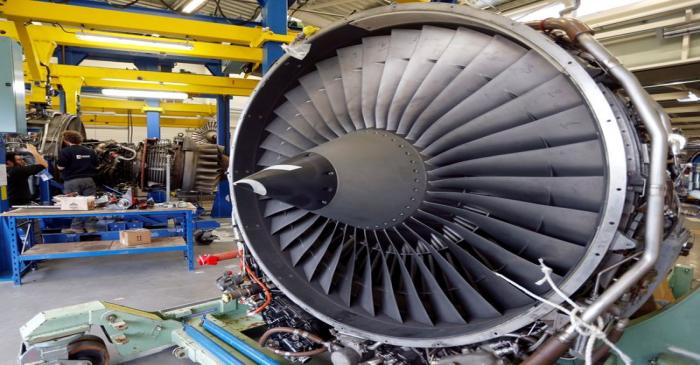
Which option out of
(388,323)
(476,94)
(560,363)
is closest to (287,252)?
(388,323)

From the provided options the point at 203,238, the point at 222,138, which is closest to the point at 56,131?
the point at 203,238

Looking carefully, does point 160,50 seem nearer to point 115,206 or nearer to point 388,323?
point 115,206

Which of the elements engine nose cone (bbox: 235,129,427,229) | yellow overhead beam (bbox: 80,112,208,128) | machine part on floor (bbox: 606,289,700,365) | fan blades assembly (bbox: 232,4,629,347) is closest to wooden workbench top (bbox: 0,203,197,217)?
fan blades assembly (bbox: 232,4,629,347)

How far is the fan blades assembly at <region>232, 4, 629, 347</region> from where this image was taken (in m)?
1.25

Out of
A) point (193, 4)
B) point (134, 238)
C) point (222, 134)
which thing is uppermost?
point (193, 4)

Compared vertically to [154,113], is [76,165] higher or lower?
lower

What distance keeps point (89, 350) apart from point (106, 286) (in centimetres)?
236

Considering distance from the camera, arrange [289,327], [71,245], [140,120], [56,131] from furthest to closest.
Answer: [140,120], [56,131], [71,245], [289,327]

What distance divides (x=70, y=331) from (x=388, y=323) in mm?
1771

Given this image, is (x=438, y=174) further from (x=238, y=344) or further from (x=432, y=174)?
(x=238, y=344)

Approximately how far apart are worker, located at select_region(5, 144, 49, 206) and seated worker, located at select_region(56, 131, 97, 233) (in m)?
0.27

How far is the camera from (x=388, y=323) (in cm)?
168

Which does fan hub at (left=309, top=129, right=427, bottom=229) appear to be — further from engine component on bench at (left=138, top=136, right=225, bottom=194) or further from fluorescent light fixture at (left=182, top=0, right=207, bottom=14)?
fluorescent light fixture at (left=182, top=0, right=207, bottom=14)

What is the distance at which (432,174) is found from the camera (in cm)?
157
